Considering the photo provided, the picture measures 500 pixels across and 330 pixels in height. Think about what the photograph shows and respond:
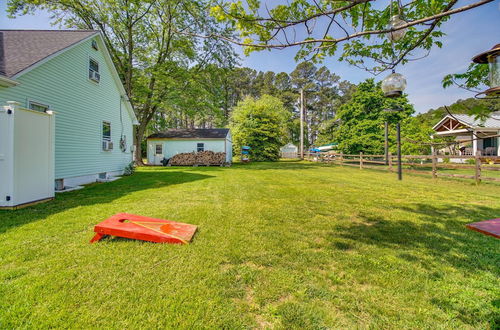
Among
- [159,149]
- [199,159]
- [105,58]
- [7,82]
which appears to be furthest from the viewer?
[159,149]

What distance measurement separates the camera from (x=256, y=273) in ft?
7.57

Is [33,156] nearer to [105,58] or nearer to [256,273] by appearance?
[256,273]

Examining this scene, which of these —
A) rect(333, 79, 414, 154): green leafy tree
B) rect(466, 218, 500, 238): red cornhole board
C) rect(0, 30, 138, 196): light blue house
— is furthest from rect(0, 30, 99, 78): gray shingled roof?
rect(333, 79, 414, 154): green leafy tree

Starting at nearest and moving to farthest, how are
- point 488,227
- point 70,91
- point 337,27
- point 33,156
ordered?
point 337,27, point 488,227, point 33,156, point 70,91

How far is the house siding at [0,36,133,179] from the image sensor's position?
676 cm

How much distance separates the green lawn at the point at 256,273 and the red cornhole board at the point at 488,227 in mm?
160

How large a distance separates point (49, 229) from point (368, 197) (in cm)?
690

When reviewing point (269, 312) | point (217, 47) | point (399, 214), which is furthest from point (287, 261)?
point (217, 47)

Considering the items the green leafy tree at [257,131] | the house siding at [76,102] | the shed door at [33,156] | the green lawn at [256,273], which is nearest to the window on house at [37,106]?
the house siding at [76,102]

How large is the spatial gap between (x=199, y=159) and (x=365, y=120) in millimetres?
14623

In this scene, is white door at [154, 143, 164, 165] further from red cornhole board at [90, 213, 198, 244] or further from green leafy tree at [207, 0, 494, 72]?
green leafy tree at [207, 0, 494, 72]

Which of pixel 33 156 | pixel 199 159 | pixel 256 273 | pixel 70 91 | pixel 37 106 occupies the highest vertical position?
pixel 70 91

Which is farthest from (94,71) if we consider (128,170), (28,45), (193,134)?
(193,134)

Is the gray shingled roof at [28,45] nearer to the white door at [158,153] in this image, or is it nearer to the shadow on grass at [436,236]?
the shadow on grass at [436,236]
